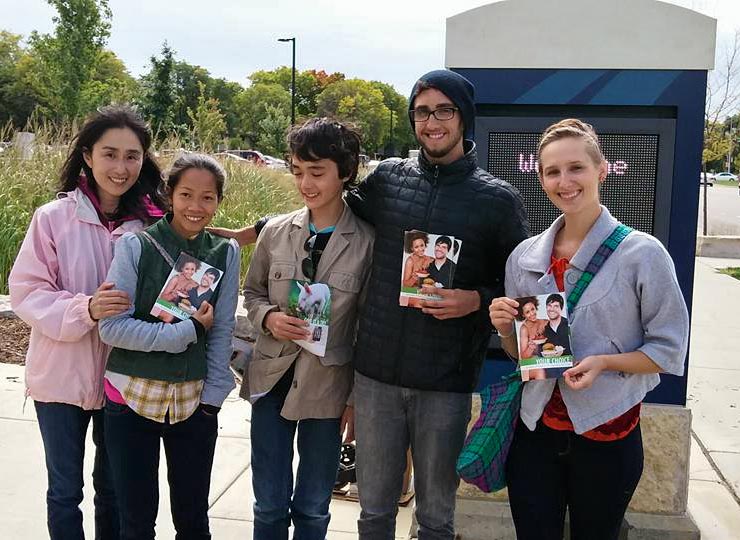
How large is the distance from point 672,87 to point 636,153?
31 cm

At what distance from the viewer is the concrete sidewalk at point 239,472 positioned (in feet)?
12.4

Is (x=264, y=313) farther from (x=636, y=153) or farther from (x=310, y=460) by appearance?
(x=636, y=153)

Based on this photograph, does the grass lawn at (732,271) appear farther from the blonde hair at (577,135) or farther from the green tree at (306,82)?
the green tree at (306,82)

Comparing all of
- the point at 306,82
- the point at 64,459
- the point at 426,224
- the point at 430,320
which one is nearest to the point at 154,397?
the point at 64,459

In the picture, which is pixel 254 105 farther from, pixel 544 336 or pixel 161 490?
pixel 544 336

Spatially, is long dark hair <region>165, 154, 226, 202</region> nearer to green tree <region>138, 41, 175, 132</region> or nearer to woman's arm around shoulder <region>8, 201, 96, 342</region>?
woman's arm around shoulder <region>8, 201, 96, 342</region>

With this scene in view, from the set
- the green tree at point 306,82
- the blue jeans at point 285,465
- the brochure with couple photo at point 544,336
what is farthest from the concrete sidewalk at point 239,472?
the green tree at point 306,82

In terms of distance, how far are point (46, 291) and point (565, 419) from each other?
1.88 metres

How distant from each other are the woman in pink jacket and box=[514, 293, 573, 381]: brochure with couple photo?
4.68ft

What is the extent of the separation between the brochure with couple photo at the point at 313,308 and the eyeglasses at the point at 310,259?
9 centimetres

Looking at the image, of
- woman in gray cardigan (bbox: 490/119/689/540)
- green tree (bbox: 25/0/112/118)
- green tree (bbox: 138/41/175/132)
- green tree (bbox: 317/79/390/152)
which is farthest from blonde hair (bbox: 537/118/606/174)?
green tree (bbox: 317/79/390/152)

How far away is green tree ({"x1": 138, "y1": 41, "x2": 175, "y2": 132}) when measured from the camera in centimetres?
3712

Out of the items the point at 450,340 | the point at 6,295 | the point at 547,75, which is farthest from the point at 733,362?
the point at 6,295

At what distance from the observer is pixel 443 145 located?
264 centimetres
